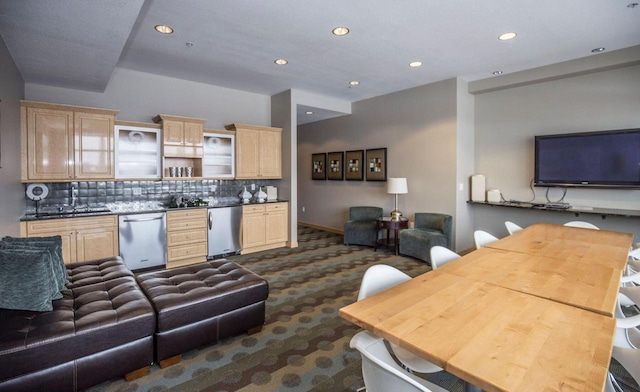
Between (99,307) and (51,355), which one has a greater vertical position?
(99,307)

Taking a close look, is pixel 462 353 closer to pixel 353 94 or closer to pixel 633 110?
pixel 633 110

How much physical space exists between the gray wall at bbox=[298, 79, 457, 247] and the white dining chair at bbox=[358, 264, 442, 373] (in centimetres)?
388

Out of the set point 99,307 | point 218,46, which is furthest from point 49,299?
point 218,46

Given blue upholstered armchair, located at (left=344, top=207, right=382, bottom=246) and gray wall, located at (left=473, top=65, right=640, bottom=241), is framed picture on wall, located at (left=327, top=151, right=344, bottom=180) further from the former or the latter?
gray wall, located at (left=473, top=65, right=640, bottom=241)

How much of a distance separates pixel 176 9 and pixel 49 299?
8.87ft

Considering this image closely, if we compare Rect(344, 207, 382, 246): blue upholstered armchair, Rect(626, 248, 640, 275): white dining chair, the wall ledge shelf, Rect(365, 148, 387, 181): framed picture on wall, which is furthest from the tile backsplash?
Rect(626, 248, 640, 275): white dining chair

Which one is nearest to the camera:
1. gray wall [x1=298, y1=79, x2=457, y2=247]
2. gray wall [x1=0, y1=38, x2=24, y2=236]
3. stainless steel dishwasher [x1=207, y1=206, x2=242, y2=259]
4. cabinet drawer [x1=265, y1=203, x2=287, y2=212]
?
gray wall [x1=0, y1=38, x2=24, y2=236]

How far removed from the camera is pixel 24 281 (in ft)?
6.68

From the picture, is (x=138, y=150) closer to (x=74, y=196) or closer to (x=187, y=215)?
(x=74, y=196)

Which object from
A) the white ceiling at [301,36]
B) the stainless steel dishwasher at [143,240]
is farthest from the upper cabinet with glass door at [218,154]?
the stainless steel dishwasher at [143,240]

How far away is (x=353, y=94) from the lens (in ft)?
21.2

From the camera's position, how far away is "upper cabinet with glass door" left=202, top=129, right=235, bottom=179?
18.1 ft

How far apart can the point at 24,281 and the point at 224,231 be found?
3280mm

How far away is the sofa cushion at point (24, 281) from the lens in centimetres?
199
